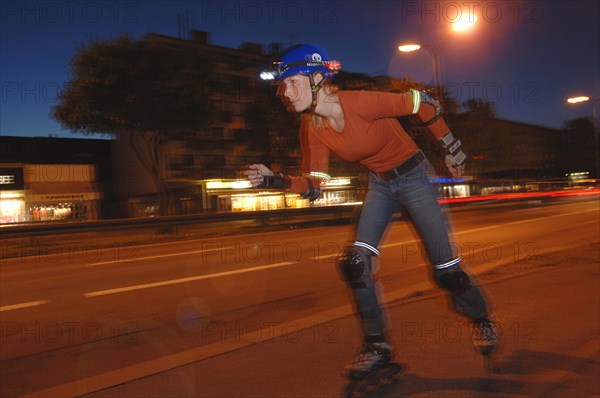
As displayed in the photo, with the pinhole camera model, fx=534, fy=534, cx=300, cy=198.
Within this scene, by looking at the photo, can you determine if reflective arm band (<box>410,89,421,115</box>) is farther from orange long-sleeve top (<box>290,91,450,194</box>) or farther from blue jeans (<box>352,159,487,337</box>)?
blue jeans (<box>352,159,487,337</box>)

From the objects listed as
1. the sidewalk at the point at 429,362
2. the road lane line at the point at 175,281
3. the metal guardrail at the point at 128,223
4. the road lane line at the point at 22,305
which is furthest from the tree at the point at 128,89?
the sidewalk at the point at 429,362

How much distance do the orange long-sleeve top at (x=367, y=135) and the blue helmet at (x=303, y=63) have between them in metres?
0.20

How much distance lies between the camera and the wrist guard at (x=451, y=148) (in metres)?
3.26

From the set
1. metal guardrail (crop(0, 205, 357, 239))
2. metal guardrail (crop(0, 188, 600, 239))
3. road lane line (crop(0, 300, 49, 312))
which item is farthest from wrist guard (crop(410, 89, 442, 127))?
metal guardrail (crop(0, 205, 357, 239))

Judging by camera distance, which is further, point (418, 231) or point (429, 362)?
point (429, 362)

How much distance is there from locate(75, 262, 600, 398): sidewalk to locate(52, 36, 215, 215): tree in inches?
804

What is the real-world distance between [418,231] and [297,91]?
3.80 feet

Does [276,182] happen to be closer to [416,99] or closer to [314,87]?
[314,87]

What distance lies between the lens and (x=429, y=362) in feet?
12.8

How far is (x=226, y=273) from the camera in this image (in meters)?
9.23

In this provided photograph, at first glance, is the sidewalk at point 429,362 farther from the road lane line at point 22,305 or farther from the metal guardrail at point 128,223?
the metal guardrail at point 128,223

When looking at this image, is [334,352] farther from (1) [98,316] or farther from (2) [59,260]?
(2) [59,260]

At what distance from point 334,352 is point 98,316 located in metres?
3.37

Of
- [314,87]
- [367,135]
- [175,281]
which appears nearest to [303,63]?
[314,87]
